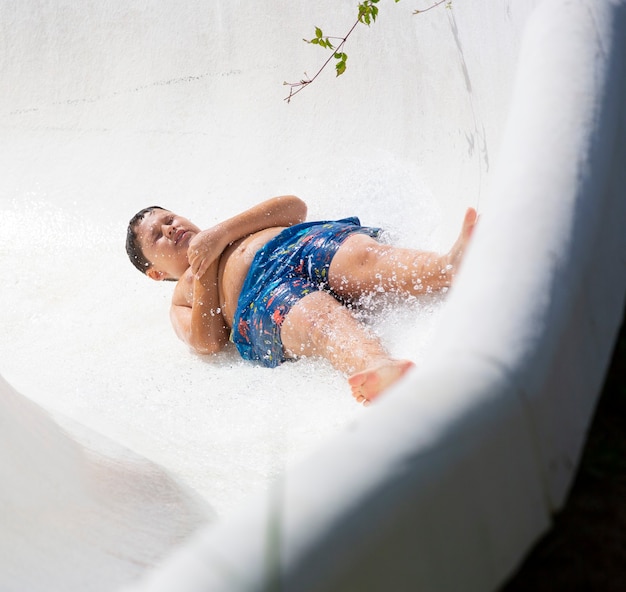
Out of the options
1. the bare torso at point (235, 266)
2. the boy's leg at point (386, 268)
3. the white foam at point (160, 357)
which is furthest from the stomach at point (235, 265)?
the boy's leg at point (386, 268)

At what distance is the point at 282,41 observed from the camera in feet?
9.23

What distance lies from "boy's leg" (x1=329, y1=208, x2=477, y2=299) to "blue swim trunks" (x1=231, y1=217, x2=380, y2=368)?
0.04m

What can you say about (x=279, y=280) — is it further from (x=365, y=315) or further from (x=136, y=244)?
(x=136, y=244)

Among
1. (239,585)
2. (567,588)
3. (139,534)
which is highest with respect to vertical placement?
(239,585)

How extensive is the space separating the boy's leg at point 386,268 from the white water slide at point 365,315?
5cm

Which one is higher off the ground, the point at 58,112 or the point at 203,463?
the point at 58,112

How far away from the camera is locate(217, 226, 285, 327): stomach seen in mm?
1928

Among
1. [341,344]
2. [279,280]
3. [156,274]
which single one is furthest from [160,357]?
[341,344]

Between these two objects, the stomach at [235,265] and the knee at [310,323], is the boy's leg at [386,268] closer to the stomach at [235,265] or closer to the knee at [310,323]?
the knee at [310,323]

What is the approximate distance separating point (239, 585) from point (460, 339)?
29 cm

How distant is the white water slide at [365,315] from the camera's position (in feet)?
2.02

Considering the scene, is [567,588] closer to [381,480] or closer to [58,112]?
[381,480]

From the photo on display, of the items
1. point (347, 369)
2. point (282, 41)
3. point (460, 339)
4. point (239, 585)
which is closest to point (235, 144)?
point (282, 41)

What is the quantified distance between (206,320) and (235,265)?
147 millimetres
